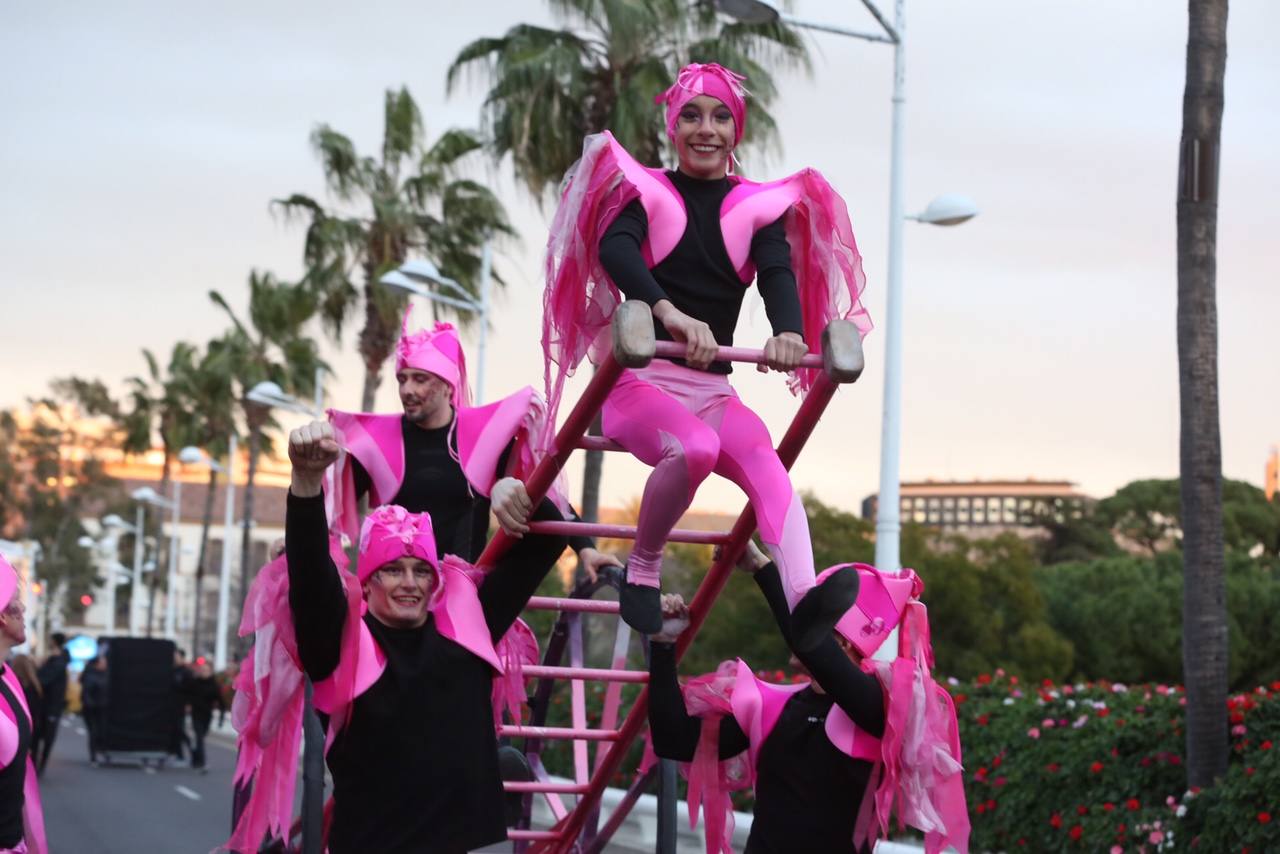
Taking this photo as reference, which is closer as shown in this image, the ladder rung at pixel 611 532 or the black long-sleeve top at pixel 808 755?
the black long-sleeve top at pixel 808 755

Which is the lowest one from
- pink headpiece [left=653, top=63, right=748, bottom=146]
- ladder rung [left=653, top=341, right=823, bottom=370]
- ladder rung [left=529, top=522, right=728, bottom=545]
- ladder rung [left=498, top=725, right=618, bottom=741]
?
ladder rung [left=498, top=725, right=618, bottom=741]

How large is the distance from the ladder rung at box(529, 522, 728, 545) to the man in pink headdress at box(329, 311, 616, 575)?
31.7 inches

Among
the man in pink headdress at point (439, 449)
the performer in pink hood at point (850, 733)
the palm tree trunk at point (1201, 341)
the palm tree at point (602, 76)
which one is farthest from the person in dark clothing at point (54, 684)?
the performer in pink hood at point (850, 733)

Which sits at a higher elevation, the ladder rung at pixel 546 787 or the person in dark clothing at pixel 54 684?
the ladder rung at pixel 546 787

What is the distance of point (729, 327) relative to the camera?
5320 mm

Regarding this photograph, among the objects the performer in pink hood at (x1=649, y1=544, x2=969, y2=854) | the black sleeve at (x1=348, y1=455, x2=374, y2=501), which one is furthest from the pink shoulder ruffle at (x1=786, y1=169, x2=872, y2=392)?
the black sleeve at (x1=348, y1=455, x2=374, y2=501)

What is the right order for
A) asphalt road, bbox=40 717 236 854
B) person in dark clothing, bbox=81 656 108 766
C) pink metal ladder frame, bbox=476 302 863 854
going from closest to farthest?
pink metal ladder frame, bbox=476 302 863 854
asphalt road, bbox=40 717 236 854
person in dark clothing, bbox=81 656 108 766

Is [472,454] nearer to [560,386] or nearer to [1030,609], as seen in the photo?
[560,386]

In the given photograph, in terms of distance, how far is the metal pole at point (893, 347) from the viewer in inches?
630

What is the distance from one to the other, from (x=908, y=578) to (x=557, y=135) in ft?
63.1

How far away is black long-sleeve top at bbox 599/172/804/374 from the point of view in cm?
506

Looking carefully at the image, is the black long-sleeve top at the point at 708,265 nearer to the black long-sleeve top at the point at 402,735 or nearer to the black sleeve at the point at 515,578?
the black sleeve at the point at 515,578

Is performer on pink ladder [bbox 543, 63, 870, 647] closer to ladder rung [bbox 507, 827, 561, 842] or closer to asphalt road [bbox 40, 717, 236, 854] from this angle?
ladder rung [bbox 507, 827, 561, 842]

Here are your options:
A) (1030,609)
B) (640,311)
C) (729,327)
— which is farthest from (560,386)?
(1030,609)
